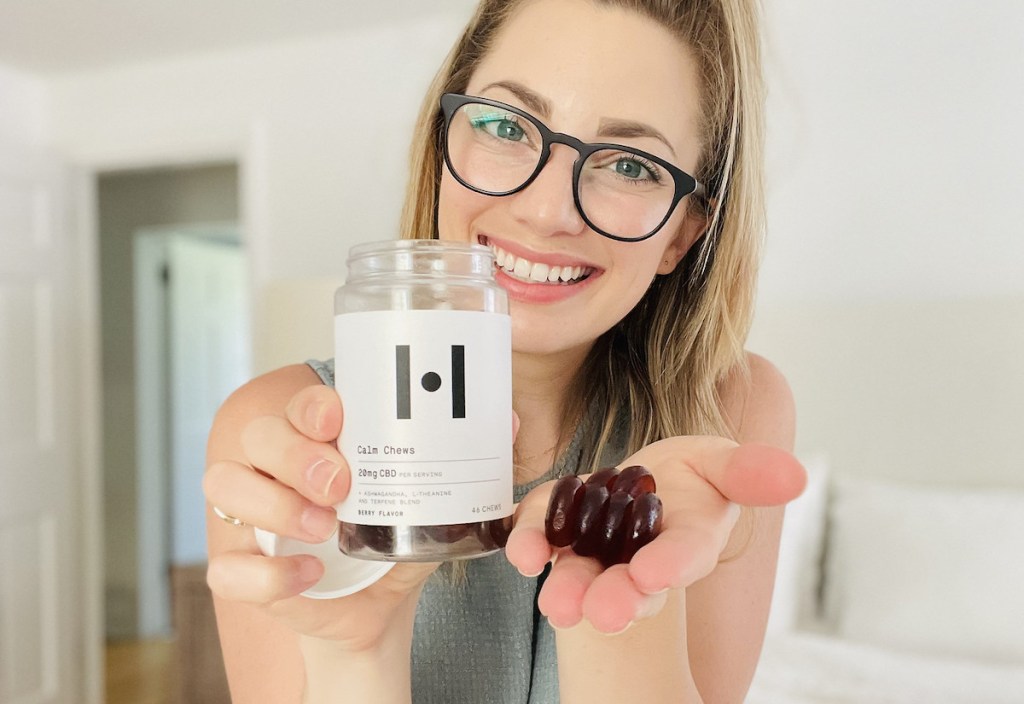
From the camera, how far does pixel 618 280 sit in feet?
2.88

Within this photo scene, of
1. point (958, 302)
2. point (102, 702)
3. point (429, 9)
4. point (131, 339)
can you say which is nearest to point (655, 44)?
point (958, 302)

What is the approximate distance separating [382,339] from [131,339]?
4.35m

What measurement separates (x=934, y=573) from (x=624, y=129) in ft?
4.84

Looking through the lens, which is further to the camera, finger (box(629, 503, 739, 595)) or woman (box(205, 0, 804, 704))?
woman (box(205, 0, 804, 704))

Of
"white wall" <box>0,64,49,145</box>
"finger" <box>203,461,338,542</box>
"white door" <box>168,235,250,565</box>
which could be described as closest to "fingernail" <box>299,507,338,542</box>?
"finger" <box>203,461,338,542</box>

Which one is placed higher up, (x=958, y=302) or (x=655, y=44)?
(x=655, y=44)

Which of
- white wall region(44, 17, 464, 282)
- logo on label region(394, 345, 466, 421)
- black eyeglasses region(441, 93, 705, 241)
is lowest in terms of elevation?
logo on label region(394, 345, 466, 421)

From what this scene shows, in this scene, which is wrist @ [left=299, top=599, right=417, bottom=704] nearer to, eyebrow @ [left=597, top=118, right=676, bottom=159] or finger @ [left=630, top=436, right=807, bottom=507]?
finger @ [left=630, top=436, right=807, bottom=507]

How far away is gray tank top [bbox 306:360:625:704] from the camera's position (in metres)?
0.92

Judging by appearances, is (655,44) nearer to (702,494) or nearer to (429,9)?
(702,494)

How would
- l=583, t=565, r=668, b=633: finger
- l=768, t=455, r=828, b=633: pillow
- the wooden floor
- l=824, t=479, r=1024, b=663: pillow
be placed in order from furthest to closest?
the wooden floor < l=768, t=455, r=828, b=633: pillow < l=824, t=479, r=1024, b=663: pillow < l=583, t=565, r=668, b=633: finger

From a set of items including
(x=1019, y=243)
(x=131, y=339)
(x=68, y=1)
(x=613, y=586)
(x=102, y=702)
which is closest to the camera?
(x=613, y=586)

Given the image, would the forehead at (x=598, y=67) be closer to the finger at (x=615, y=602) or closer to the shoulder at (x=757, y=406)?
the shoulder at (x=757, y=406)

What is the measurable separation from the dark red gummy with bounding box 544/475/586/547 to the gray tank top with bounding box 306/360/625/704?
1.35ft
